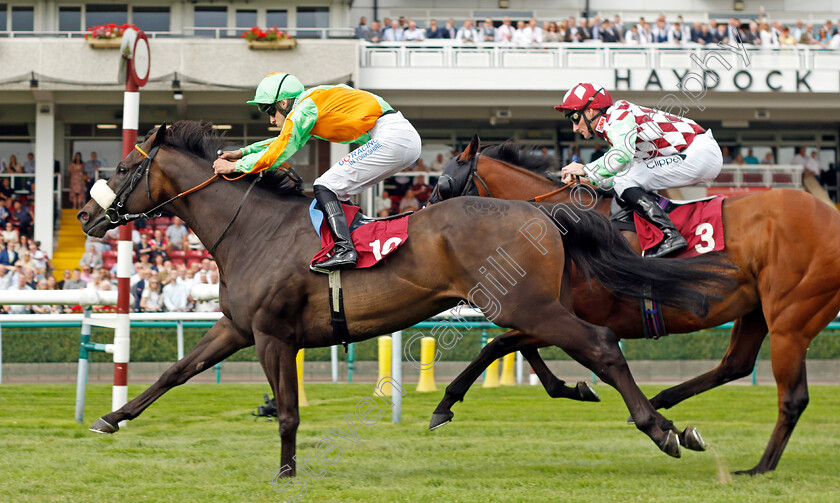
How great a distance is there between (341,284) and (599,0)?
61.9ft

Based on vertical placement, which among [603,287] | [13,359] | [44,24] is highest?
[44,24]

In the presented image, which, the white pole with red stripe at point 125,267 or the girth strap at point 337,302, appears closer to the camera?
the girth strap at point 337,302

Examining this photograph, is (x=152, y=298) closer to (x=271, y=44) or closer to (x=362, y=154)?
(x=271, y=44)

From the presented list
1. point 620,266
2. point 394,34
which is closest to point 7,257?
point 394,34

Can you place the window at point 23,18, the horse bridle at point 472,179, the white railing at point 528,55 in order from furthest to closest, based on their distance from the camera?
the window at point 23,18, the white railing at point 528,55, the horse bridle at point 472,179

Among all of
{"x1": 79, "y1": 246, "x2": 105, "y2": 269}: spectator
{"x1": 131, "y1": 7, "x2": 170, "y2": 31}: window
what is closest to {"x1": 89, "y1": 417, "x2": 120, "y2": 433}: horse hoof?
{"x1": 79, "y1": 246, "x2": 105, "y2": 269}: spectator

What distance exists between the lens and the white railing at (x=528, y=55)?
57.7 ft

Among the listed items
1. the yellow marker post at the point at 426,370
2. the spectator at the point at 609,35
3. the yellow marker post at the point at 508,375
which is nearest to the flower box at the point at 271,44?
the spectator at the point at 609,35

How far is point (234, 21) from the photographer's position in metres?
19.8

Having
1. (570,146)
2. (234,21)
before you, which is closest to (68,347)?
(234,21)

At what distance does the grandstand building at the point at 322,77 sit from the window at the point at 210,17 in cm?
2

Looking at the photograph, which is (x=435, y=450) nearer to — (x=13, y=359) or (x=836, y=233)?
(x=836, y=233)

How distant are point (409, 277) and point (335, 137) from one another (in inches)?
35.4

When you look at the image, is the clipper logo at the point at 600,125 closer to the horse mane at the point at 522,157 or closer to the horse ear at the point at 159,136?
the horse mane at the point at 522,157
